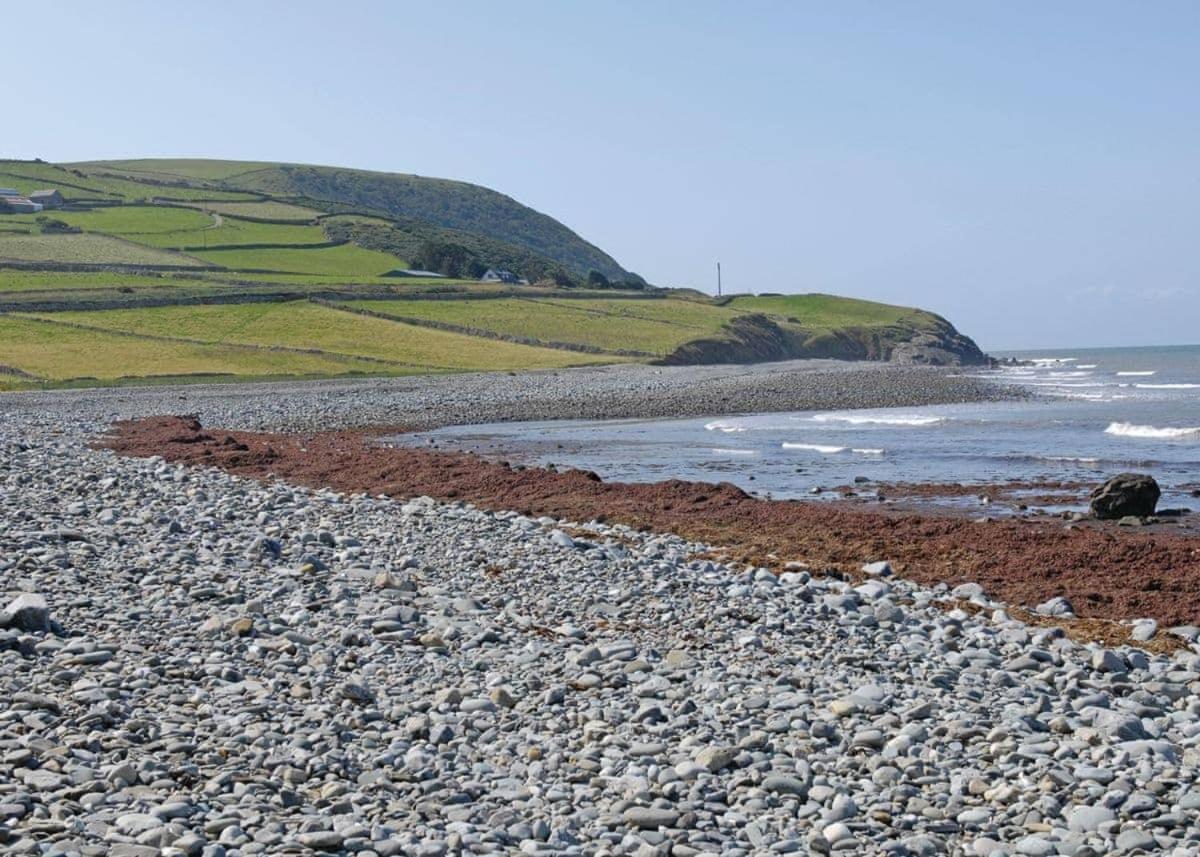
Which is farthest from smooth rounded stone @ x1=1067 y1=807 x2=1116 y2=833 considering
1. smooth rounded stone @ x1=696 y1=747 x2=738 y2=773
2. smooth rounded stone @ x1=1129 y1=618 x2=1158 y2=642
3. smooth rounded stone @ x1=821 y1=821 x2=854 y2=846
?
smooth rounded stone @ x1=1129 y1=618 x2=1158 y2=642

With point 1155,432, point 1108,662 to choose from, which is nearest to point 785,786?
point 1108,662

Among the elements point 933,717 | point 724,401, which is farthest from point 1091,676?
point 724,401

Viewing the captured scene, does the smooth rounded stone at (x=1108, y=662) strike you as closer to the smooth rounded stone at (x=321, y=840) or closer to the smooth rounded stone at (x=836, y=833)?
the smooth rounded stone at (x=836, y=833)

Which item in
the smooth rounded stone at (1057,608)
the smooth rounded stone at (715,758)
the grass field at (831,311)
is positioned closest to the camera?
the smooth rounded stone at (715,758)

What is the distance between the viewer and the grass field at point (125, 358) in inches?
2404

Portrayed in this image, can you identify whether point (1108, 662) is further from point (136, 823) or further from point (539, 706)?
point (136, 823)

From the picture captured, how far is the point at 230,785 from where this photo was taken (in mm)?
Result: 7207

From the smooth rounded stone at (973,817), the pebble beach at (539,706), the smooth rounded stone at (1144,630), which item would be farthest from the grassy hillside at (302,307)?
the smooth rounded stone at (973,817)

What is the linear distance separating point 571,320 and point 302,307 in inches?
867

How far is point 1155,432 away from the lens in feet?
124

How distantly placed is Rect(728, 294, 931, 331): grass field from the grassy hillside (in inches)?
19.2

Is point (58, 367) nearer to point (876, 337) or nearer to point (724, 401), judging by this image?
point (724, 401)

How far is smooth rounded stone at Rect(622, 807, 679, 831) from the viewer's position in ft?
22.7

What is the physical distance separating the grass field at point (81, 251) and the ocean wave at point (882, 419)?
239 ft
